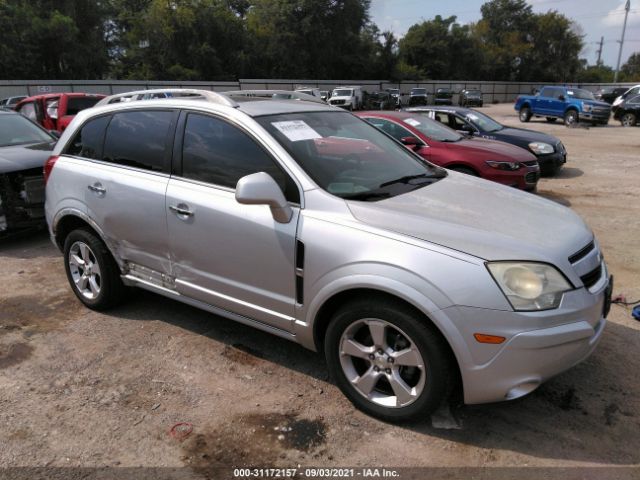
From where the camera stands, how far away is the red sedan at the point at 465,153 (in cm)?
816

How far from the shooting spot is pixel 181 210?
11.3 ft

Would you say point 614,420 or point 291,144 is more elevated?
point 291,144

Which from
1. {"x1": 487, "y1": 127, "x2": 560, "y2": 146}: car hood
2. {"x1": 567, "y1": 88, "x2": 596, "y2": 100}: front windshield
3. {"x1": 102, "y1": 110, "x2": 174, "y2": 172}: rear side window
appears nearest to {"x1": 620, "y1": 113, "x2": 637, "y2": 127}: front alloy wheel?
{"x1": 567, "y1": 88, "x2": 596, "y2": 100}: front windshield

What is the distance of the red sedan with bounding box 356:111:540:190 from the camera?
8.16 meters

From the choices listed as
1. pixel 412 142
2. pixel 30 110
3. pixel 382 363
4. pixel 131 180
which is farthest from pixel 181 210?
pixel 30 110

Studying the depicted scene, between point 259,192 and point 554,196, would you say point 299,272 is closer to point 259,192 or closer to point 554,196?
point 259,192

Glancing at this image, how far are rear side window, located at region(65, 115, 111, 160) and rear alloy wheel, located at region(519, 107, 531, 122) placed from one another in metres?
25.2

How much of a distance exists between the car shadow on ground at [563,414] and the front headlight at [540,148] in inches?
295

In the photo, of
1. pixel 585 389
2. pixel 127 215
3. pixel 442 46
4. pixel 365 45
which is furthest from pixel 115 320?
pixel 442 46

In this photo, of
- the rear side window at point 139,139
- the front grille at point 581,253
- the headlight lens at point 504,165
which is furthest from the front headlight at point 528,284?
the headlight lens at point 504,165

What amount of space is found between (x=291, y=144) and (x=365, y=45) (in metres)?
62.9

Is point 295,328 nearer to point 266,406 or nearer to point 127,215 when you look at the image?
point 266,406

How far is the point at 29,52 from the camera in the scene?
38.6m

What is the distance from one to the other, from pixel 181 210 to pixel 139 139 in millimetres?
813
